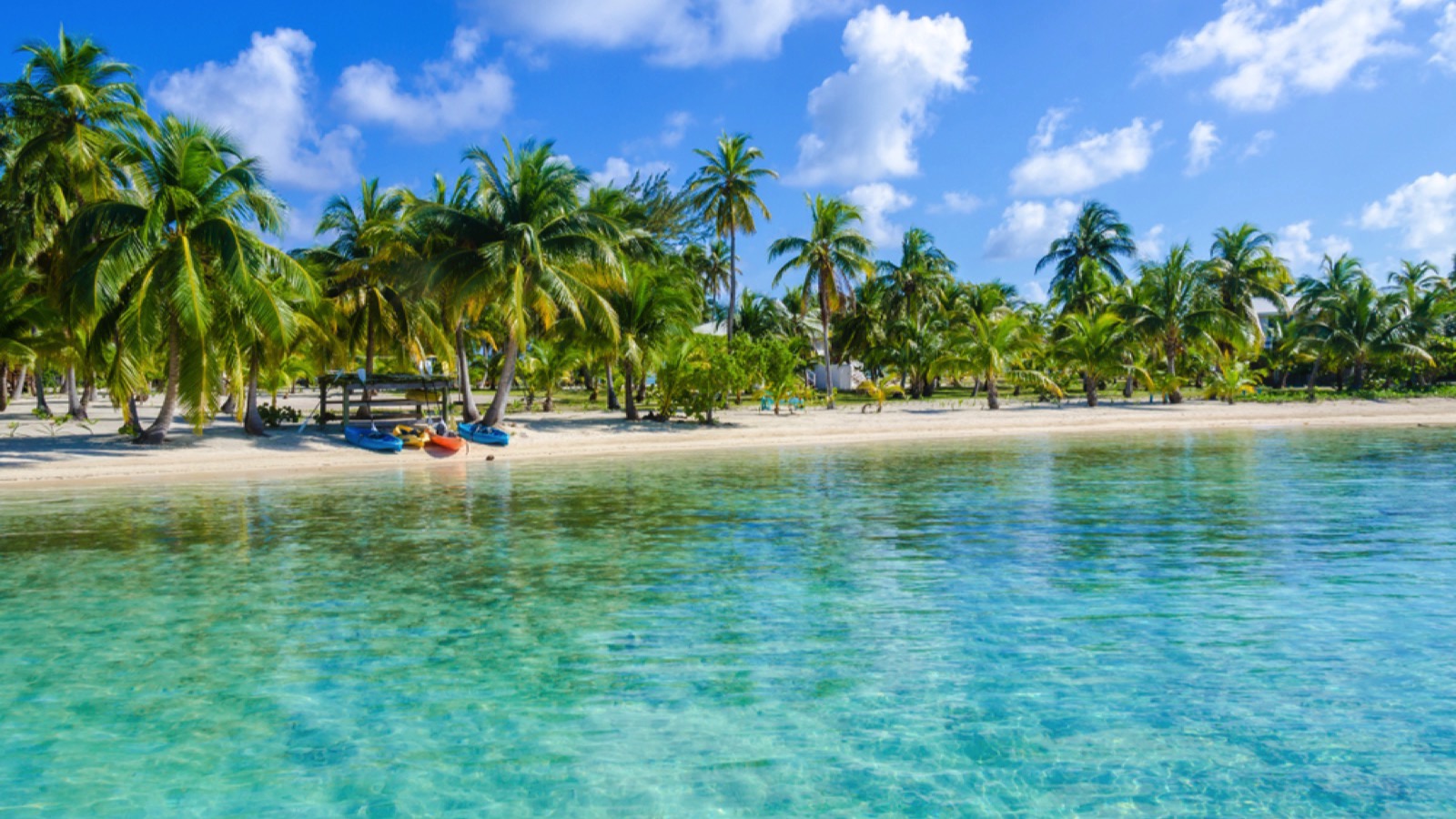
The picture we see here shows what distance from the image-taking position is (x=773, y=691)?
5.73m

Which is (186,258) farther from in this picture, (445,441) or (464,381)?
(464,381)

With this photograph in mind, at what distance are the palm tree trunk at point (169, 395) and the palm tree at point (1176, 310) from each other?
35.6 m

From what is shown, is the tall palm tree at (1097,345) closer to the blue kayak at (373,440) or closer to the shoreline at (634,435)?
the shoreline at (634,435)

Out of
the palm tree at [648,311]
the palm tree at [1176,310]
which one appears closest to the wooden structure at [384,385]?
the palm tree at [648,311]

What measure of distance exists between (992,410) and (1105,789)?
113 ft

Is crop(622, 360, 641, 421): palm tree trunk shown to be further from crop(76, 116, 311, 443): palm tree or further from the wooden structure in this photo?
crop(76, 116, 311, 443): palm tree

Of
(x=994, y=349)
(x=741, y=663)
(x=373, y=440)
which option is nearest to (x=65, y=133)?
(x=373, y=440)

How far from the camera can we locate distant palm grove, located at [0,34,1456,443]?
67.0 feet

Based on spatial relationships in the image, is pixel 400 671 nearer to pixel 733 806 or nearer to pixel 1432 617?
pixel 733 806

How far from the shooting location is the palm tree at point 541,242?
946 inches

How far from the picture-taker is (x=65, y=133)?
75.2 ft

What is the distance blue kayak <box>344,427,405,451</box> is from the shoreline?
9.0 inches

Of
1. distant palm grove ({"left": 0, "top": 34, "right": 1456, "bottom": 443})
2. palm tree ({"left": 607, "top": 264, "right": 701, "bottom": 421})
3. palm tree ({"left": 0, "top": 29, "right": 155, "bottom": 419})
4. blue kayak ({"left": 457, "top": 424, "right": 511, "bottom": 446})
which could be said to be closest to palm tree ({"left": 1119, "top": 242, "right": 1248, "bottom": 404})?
distant palm grove ({"left": 0, "top": 34, "right": 1456, "bottom": 443})

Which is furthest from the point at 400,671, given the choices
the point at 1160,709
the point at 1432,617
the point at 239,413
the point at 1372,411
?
the point at 1372,411
